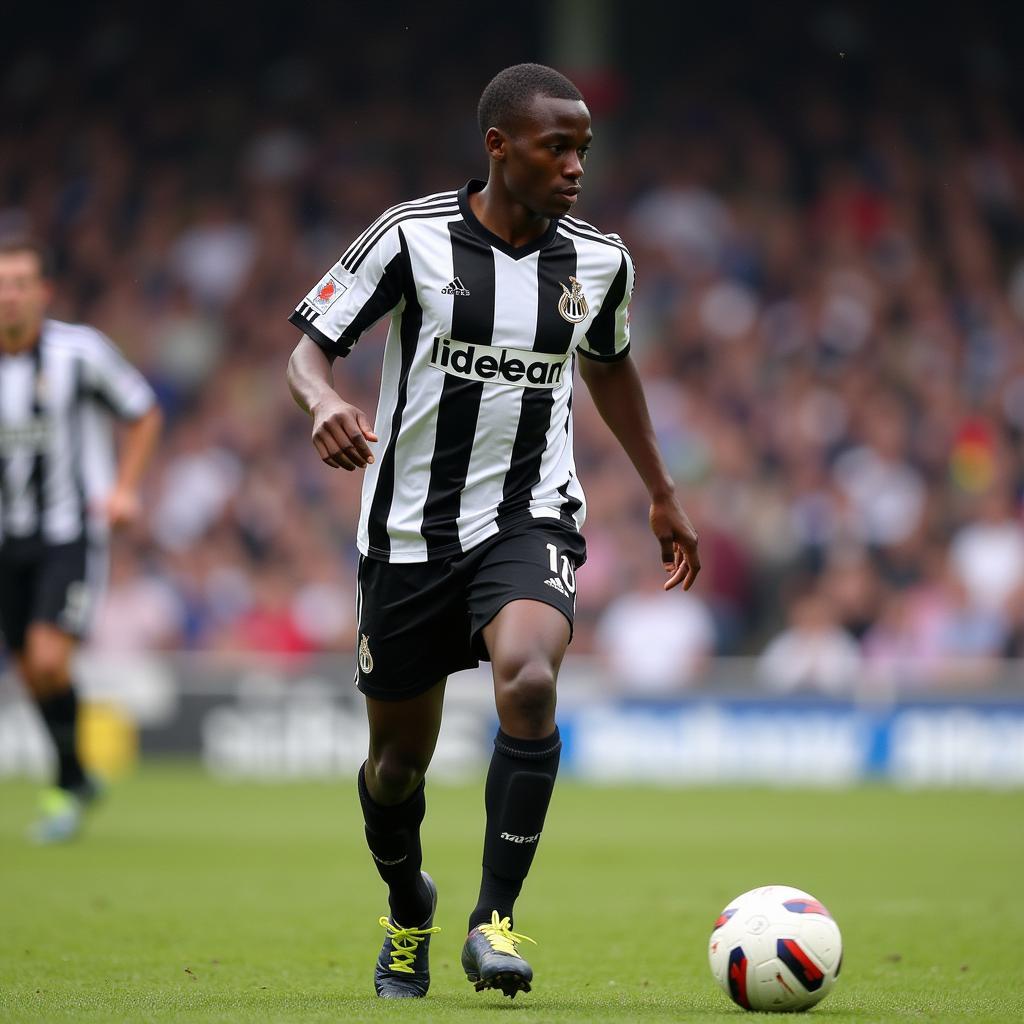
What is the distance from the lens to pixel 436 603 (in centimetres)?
475

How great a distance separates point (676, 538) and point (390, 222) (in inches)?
46.8

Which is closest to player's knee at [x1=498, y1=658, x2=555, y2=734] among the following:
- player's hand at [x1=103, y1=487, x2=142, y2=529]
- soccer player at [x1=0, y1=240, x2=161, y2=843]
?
player's hand at [x1=103, y1=487, x2=142, y2=529]

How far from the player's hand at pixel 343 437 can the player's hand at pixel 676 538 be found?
3.69 ft

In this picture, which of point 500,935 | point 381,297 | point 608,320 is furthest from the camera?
point 608,320

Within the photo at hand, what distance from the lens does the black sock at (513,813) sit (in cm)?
450

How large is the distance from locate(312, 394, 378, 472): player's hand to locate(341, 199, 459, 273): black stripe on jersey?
0.58 meters

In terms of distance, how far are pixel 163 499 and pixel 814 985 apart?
13.7 metres

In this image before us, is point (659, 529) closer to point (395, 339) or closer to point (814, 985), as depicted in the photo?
point (395, 339)

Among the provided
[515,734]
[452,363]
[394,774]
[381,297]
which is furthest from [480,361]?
[394,774]

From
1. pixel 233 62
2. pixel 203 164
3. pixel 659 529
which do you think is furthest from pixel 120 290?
pixel 659 529

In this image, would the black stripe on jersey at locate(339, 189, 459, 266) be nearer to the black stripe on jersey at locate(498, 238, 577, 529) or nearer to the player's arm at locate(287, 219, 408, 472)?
the player's arm at locate(287, 219, 408, 472)

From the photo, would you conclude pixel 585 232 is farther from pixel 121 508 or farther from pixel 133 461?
pixel 133 461

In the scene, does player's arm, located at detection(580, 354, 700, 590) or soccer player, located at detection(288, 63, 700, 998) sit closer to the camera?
soccer player, located at detection(288, 63, 700, 998)

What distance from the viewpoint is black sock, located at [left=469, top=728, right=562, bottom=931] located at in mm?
4504
